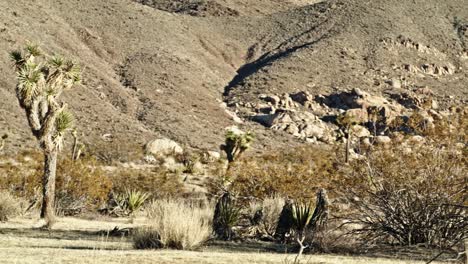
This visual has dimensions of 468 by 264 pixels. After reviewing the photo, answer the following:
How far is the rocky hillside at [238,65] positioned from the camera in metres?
54.4

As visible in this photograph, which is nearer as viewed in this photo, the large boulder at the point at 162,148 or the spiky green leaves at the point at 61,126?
the spiky green leaves at the point at 61,126

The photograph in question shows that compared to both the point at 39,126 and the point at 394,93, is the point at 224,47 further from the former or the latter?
the point at 39,126

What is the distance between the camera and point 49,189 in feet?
58.1

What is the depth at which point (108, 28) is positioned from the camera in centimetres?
7438

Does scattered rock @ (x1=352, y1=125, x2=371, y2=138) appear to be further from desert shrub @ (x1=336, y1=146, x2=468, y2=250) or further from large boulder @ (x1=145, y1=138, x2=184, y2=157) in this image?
large boulder @ (x1=145, y1=138, x2=184, y2=157)

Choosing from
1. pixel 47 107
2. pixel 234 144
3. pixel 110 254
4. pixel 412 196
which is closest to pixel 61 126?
pixel 47 107

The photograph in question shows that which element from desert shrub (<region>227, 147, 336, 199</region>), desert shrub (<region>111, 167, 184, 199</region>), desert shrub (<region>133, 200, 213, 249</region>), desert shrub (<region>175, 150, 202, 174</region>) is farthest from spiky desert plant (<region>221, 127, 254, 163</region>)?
desert shrub (<region>133, 200, 213, 249</region>)

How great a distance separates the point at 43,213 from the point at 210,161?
94.7ft

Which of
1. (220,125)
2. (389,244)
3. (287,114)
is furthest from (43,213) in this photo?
(287,114)

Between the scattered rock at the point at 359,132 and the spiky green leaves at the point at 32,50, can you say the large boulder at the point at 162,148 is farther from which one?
the spiky green leaves at the point at 32,50

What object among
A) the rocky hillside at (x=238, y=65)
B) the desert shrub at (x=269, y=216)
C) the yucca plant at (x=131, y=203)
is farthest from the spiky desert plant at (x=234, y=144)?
the desert shrub at (x=269, y=216)

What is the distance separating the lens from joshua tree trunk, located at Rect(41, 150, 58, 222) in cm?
1720

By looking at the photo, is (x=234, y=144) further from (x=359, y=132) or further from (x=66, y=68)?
(x=66, y=68)

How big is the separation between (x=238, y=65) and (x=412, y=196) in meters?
70.7
